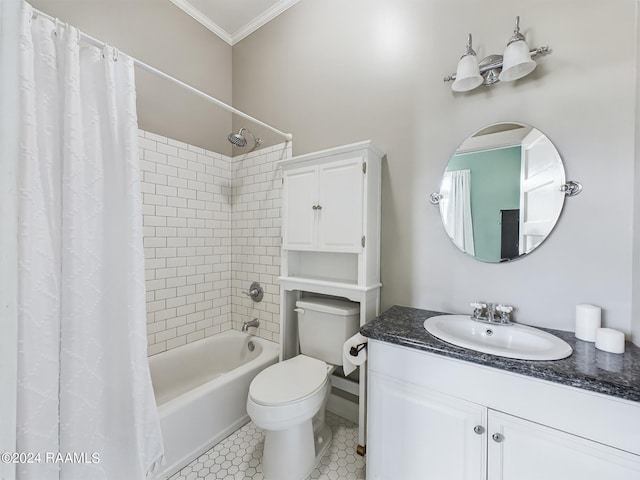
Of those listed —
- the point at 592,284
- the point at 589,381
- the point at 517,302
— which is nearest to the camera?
the point at 589,381

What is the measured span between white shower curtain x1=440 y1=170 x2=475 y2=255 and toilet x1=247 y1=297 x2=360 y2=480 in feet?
2.39

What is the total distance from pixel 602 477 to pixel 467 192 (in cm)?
115

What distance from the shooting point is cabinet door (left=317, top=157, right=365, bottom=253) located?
1.51 metres

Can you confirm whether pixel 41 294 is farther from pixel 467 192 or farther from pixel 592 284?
pixel 592 284

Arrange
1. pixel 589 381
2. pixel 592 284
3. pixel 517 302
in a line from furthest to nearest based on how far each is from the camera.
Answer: pixel 517 302 < pixel 592 284 < pixel 589 381

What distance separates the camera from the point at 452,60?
1.44 metres

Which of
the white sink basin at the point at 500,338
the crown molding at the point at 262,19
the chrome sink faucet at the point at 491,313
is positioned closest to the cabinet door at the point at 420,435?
the white sink basin at the point at 500,338

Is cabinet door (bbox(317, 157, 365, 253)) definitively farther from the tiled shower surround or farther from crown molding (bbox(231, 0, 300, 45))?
crown molding (bbox(231, 0, 300, 45))

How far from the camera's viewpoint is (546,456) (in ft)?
2.79

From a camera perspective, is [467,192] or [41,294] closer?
[41,294]

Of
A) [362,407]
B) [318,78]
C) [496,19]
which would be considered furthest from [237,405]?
[496,19]

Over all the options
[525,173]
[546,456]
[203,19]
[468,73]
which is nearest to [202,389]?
[546,456]

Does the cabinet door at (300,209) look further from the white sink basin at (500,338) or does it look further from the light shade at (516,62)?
the light shade at (516,62)

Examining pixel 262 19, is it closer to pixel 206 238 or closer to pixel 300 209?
pixel 300 209
